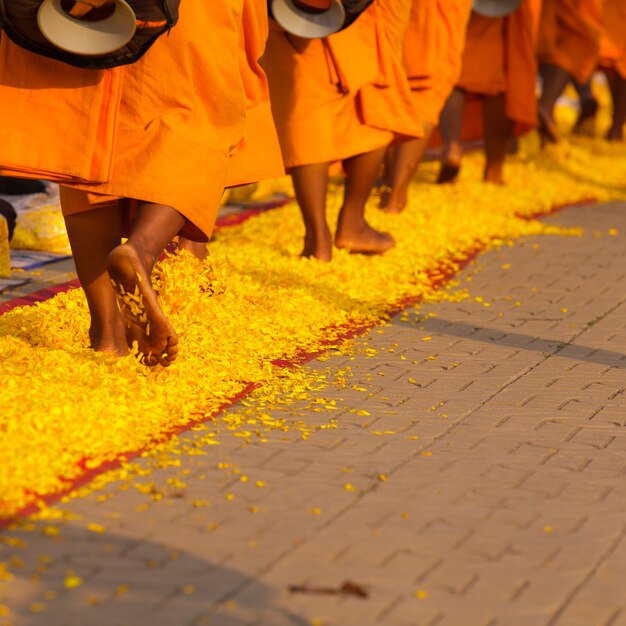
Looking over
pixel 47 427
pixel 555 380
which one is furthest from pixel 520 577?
pixel 555 380

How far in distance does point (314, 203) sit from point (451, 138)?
291 cm

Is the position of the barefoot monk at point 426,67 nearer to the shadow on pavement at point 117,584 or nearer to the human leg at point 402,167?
the human leg at point 402,167

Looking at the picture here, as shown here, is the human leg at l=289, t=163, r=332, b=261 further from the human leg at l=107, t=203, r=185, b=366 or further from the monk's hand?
the monk's hand

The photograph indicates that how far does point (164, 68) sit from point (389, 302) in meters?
1.95

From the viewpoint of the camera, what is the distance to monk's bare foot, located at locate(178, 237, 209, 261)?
237 inches

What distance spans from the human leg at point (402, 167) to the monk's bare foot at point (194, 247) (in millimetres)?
2442

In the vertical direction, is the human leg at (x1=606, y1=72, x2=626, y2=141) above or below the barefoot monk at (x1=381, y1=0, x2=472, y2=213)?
below

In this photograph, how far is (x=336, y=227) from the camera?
7562 millimetres

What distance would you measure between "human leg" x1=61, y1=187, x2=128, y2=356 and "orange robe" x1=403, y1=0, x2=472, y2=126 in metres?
3.70

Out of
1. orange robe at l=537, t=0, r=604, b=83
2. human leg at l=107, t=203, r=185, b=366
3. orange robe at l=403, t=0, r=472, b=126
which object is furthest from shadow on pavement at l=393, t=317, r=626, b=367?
orange robe at l=537, t=0, r=604, b=83

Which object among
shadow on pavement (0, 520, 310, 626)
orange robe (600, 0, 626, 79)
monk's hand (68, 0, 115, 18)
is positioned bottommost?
shadow on pavement (0, 520, 310, 626)

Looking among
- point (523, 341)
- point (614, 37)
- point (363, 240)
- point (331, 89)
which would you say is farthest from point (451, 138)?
point (523, 341)

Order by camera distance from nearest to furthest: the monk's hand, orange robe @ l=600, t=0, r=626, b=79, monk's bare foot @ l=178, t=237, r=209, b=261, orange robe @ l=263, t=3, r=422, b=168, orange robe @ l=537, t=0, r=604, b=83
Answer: the monk's hand
monk's bare foot @ l=178, t=237, r=209, b=261
orange robe @ l=263, t=3, r=422, b=168
orange robe @ l=537, t=0, r=604, b=83
orange robe @ l=600, t=0, r=626, b=79

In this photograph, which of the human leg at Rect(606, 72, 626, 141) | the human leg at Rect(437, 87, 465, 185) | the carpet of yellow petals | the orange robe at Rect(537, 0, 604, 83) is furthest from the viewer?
the human leg at Rect(606, 72, 626, 141)
